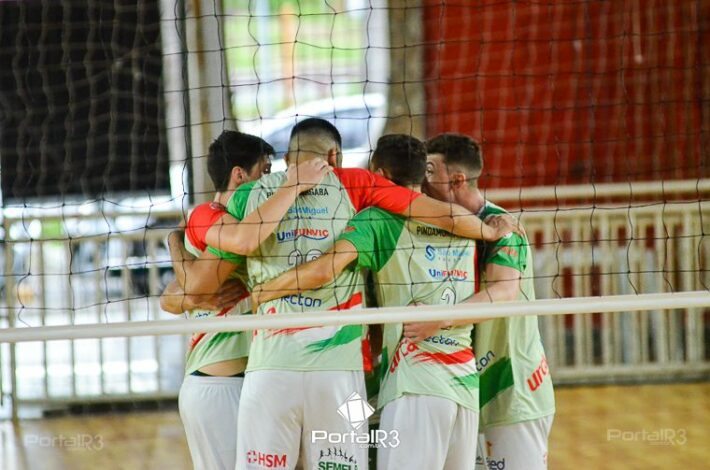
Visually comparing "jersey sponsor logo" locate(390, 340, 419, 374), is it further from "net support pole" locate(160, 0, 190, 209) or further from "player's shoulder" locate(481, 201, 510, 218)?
"net support pole" locate(160, 0, 190, 209)

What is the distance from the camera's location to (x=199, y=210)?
3.05m

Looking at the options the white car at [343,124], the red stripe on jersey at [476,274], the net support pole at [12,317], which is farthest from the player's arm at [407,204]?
the white car at [343,124]

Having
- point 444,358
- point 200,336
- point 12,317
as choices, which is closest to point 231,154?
point 200,336

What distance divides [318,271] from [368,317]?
19 cm

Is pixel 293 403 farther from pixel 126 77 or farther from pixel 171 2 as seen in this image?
pixel 126 77

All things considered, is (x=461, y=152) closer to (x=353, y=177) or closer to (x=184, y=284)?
(x=353, y=177)

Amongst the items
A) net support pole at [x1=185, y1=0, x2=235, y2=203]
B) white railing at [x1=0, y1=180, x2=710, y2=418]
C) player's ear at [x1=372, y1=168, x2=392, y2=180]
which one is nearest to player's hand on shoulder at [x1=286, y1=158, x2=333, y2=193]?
player's ear at [x1=372, y1=168, x2=392, y2=180]

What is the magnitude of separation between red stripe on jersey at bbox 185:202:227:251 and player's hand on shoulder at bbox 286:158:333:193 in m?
0.25

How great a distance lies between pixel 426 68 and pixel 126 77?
275cm

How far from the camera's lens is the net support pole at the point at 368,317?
2.87 metres

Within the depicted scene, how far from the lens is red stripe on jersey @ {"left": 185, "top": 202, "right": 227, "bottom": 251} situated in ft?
9.86

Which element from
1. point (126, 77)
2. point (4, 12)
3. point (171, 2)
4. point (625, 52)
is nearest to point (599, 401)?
point (625, 52)

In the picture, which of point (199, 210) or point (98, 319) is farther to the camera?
point (98, 319)

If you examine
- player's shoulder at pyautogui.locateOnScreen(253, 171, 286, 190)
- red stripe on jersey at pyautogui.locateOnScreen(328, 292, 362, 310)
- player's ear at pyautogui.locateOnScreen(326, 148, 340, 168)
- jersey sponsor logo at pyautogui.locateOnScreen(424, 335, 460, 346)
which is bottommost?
jersey sponsor logo at pyautogui.locateOnScreen(424, 335, 460, 346)
